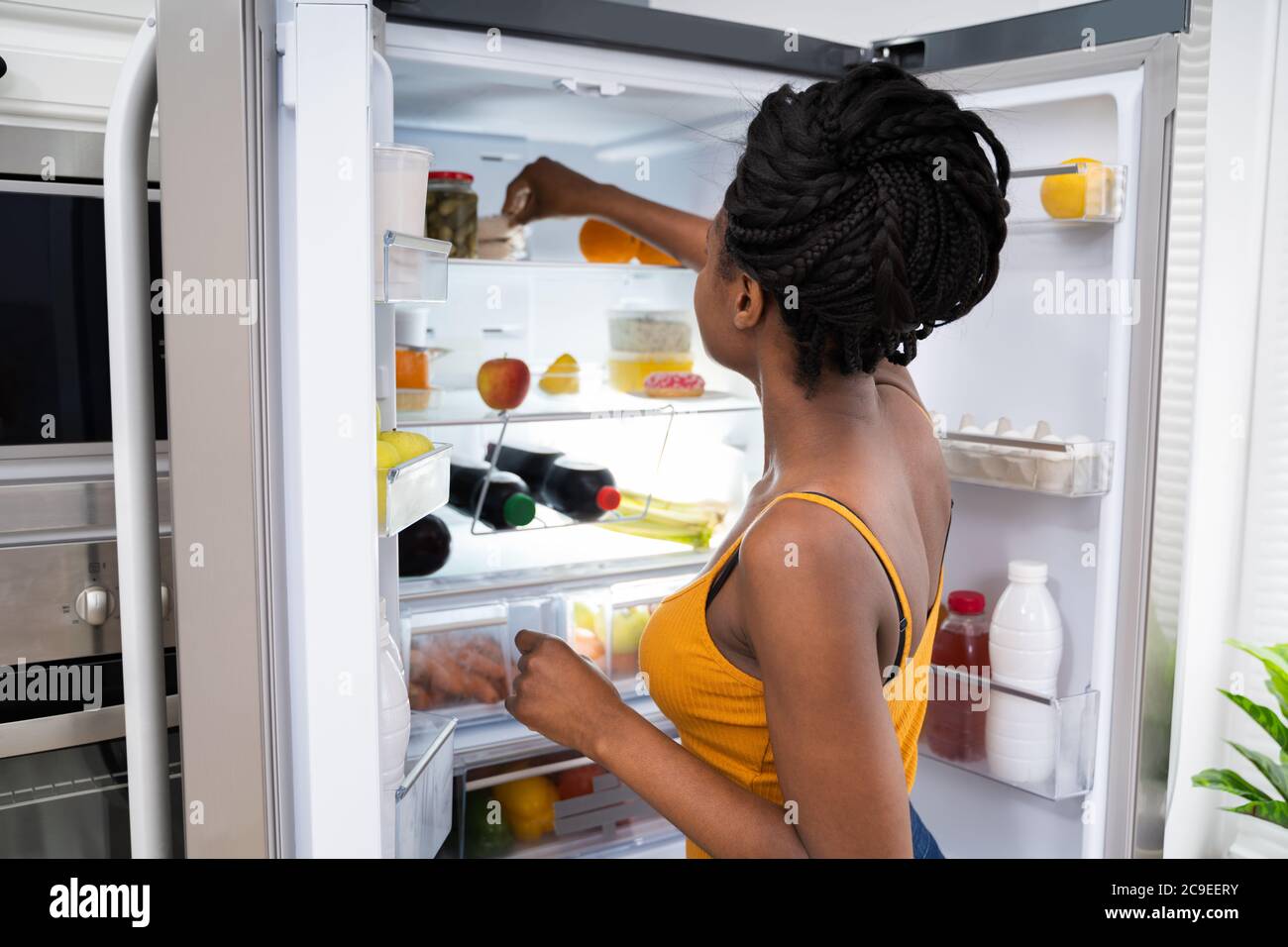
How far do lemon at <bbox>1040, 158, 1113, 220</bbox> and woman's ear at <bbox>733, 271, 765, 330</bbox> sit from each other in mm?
645

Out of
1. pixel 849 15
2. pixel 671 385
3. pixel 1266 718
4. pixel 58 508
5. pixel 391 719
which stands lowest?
pixel 1266 718

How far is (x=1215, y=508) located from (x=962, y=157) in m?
0.85

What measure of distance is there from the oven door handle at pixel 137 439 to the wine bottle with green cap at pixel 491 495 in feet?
Answer: 2.42

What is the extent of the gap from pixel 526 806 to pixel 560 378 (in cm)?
75

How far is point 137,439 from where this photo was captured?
0.94 meters

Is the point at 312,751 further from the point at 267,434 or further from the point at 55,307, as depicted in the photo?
the point at 55,307

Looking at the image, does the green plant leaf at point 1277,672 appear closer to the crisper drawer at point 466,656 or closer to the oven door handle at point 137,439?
the crisper drawer at point 466,656

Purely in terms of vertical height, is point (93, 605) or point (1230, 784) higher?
point (93, 605)

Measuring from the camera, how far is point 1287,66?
62.5 inches

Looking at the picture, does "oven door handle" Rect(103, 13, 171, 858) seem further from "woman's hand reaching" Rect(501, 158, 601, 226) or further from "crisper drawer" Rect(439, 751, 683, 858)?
"woman's hand reaching" Rect(501, 158, 601, 226)

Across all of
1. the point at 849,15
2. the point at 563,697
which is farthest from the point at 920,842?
the point at 849,15

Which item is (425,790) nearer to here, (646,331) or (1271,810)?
(646,331)

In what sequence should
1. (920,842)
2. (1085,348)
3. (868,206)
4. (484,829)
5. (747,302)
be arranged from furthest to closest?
(484,829), (1085,348), (920,842), (747,302), (868,206)

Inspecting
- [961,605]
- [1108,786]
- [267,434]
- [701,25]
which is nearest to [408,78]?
[701,25]
